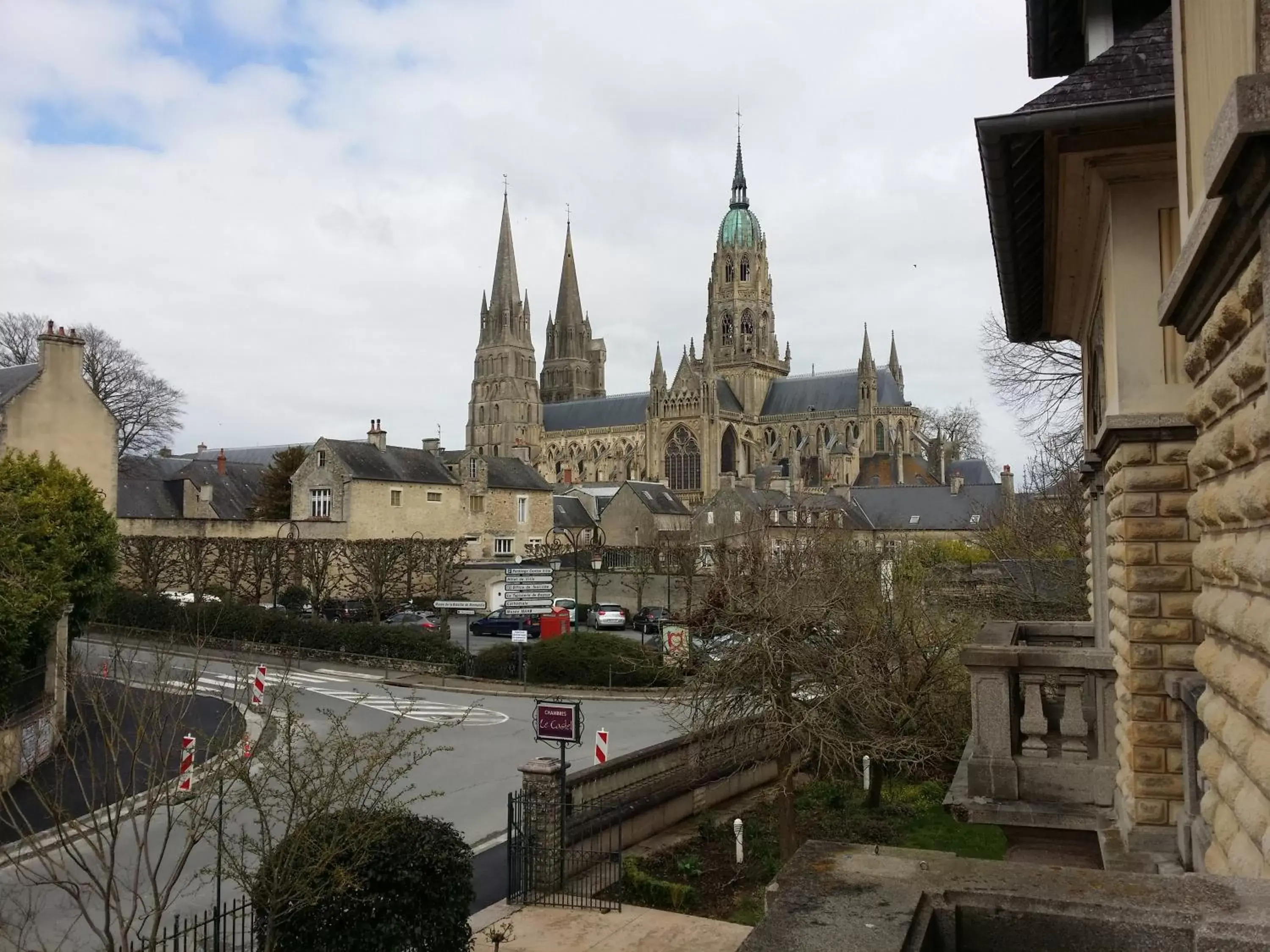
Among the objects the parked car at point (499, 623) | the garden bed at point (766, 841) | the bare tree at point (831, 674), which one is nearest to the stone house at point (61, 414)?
the parked car at point (499, 623)

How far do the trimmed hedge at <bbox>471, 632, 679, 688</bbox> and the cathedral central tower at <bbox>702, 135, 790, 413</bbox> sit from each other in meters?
80.9

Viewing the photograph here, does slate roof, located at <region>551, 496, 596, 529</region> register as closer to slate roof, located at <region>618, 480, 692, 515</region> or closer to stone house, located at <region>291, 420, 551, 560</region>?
slate roof, located at <region>618, 480, 692, 515</region>

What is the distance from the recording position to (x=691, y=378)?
104688 mm

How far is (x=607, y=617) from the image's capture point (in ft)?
135

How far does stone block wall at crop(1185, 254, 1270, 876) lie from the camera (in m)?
3.38

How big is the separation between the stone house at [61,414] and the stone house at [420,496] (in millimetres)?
16319

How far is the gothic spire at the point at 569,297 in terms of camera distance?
136250 millimetres

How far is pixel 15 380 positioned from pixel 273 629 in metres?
10.7

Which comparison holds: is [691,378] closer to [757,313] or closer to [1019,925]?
[757,313]

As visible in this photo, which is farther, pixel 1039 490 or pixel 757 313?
pixel 757 313

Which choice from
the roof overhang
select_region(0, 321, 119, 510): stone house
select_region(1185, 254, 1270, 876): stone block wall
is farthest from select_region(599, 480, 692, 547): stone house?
select_region(1185, 254, 1270, 876): stone block wall

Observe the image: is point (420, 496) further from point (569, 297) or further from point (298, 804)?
point (569, 297)

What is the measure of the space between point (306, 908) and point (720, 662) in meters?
7.81

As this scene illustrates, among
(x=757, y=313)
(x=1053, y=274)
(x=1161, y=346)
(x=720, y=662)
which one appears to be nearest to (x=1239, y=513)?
(x=1161, y=346)
